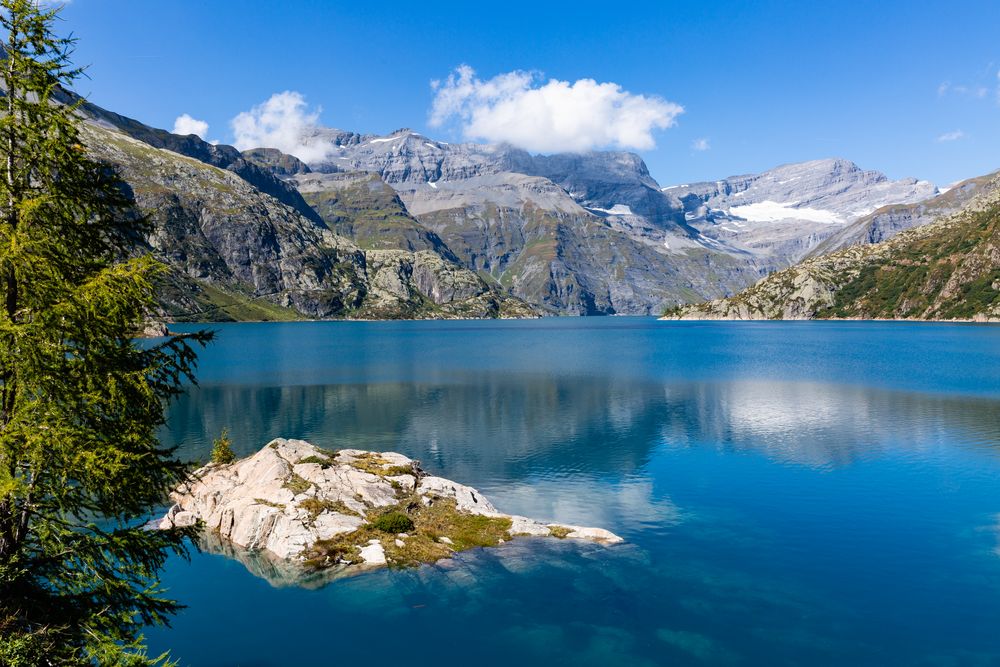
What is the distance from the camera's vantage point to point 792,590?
3081cm

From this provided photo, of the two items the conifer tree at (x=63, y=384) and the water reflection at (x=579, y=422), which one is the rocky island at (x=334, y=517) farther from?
the conifer tree at (x=63, y=384)

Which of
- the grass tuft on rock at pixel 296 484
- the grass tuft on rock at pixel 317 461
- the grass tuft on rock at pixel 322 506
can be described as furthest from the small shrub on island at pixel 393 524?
the grass tuft on rock at pixel 317 461

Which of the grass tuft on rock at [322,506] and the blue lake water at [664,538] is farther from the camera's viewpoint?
the grass tuft on rock at [322,506]

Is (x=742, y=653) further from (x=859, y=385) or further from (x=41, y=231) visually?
(x=859, y=385)

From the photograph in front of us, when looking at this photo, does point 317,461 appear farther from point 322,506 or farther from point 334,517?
point 334,517

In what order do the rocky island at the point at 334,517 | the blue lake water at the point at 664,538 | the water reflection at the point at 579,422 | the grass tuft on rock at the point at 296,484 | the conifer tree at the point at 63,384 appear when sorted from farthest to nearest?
the water reflection at the point at 579,422 → the grass tuft on rock at the point at 296,484 → the rocky island at the point at 334,517 → the blue lake water at the point at 664,538 → the conifer tree at the point at 63,384

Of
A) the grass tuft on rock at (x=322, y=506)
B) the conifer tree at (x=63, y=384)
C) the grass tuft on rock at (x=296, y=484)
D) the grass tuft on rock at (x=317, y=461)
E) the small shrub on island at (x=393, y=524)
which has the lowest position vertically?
the small shrub on island at (x=393, y=524)

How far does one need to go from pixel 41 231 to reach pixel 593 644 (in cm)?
2532

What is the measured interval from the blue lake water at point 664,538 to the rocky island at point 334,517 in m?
2.00

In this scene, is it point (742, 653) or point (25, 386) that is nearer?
point (25, 386)

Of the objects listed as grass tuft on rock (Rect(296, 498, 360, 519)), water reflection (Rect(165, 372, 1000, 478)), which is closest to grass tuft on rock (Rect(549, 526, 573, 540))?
grass tuft on rock (Rect(296, 498, 360, 519))

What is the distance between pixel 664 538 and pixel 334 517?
21644 mm

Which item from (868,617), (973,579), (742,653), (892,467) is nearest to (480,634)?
(742,653)

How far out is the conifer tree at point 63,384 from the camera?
1484 centimetres
